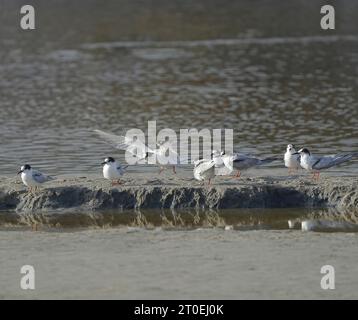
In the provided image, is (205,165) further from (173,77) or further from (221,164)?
(173,77)

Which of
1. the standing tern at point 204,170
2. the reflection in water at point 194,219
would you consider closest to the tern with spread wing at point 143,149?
the standing tern at point 204,170

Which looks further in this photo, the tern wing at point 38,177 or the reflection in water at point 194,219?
the tern wing at point 38,177

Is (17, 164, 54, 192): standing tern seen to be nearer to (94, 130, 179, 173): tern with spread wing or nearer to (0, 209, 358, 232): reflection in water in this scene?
(0, 209, 358, 232): reflection in water

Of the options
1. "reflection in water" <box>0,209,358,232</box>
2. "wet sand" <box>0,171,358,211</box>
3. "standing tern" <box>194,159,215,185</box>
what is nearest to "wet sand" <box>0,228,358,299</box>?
"reflection in water" <box>0,209,358,232</box>

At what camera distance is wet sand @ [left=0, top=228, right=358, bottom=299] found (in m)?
9.67

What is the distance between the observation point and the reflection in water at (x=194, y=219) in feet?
38.9

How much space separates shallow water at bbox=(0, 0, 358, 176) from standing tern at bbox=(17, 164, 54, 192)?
132 cm

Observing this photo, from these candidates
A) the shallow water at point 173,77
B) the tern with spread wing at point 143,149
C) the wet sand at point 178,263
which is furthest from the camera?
the shallow water at point 173,77

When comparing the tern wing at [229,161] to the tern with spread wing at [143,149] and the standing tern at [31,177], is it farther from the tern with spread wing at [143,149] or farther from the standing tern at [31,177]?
the standing tern at [31,177]

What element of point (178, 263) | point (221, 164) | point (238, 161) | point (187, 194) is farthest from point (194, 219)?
point (178, 263)

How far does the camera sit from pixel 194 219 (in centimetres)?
1213

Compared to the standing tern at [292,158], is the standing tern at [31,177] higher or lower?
lower

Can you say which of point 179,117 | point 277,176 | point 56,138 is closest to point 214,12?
point 179,117

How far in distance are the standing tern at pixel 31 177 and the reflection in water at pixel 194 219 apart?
13.5 inches
